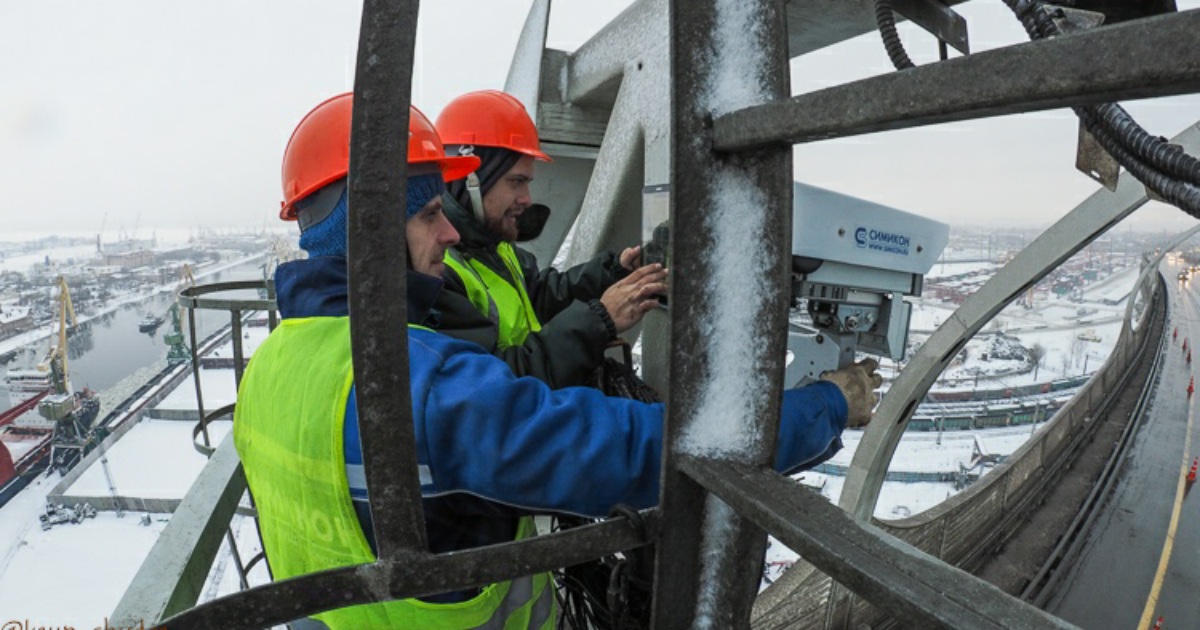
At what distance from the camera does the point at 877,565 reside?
2.07 feet

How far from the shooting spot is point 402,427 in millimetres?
735

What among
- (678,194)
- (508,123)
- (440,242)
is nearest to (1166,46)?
(678,194)

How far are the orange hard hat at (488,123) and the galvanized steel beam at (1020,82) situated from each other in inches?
72.0

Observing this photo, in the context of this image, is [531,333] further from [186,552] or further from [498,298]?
[186,552]

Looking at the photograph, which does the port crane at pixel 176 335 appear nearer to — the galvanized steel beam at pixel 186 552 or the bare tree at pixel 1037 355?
the galvanized steel beam at pixel 186 552

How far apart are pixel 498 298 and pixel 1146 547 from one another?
8.24 metres

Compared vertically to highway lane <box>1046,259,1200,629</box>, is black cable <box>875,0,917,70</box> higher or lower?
higher

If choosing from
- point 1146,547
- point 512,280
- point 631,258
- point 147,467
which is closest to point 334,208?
point 512,280

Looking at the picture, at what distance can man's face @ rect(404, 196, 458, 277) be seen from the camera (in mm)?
1401

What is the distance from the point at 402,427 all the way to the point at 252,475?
0.77 metres

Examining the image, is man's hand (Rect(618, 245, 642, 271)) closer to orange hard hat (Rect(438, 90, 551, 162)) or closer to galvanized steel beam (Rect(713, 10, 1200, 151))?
orange hard hat (Rect(438, 90, 551, 162))

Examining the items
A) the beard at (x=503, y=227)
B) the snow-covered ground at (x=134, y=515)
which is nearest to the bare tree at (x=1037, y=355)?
the snow-covered ground at (x=134, y=515)

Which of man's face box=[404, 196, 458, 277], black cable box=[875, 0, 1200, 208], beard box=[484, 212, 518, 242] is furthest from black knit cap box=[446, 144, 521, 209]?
black cable box=[875, 0, 1200, 208]

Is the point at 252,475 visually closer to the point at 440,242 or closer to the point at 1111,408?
the point at 440,242
